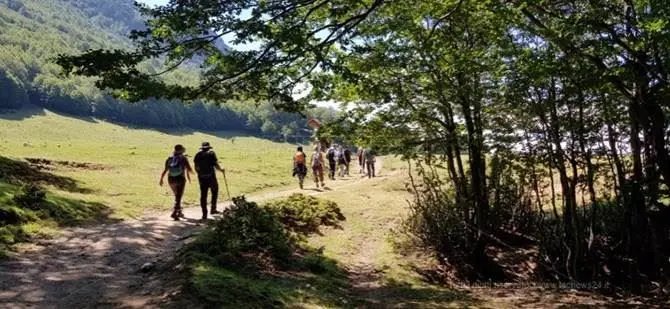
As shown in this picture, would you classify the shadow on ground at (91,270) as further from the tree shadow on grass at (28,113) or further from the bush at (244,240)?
the tree shadow on grass at (28,113)

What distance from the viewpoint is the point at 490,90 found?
1124cm

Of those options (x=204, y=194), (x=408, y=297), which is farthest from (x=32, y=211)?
(x=408, y=297)

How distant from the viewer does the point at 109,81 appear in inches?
336

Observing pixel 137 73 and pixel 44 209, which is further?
pixel 44 209

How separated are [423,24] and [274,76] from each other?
3.83 m

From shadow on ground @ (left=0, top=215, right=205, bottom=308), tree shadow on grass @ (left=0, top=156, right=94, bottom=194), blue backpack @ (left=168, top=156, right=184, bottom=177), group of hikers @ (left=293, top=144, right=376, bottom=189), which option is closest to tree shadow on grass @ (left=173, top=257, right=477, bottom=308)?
shadow on ground @ (left=0, top=215, right=205, bottom=308)

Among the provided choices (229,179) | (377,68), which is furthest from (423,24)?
(229,179)

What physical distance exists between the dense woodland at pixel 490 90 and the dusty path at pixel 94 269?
9.67 feet

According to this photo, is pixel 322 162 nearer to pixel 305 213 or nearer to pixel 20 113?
pixel 305 213

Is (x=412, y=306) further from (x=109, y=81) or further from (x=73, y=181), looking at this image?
(x=73, y=181)

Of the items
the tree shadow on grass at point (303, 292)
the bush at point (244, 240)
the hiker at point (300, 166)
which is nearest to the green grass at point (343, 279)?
the tree shadow on grass at point (303, 292)

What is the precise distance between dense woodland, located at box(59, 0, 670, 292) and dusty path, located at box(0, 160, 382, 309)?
9.67 ft

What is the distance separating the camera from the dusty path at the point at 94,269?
725cm

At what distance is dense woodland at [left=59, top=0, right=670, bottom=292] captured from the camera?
28.1 feet
